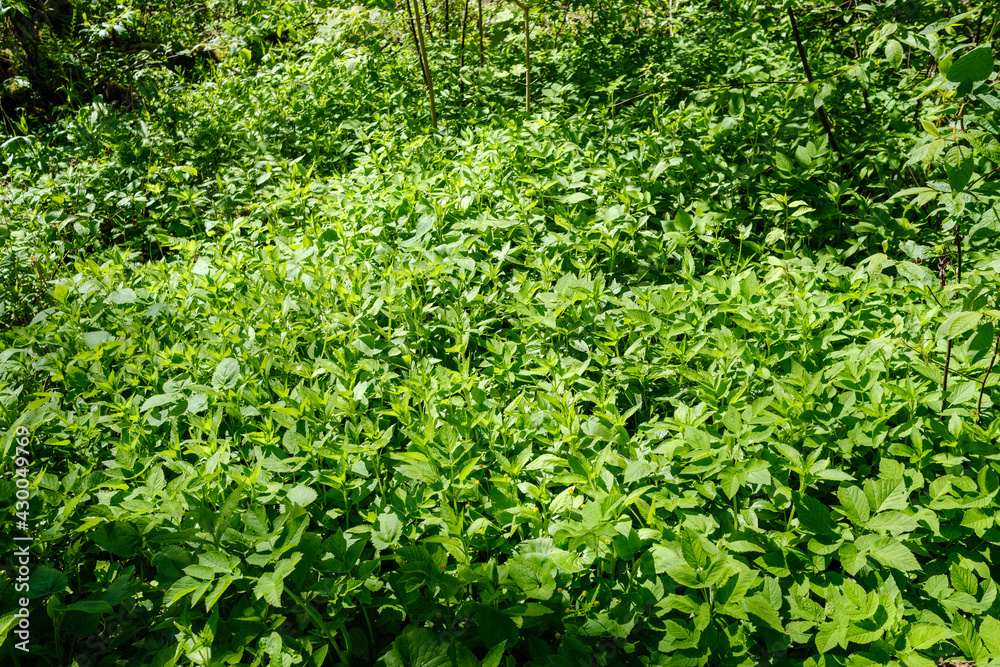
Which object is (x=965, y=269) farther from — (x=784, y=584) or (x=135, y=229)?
(x=135, y=229)

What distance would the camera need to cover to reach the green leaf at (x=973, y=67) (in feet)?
5.12

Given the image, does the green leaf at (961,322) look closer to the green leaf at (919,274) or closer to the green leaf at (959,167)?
the green leaf at (959,167)

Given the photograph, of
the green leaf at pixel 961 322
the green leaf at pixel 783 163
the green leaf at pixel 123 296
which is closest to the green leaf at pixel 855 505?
the green leaf at pixel 961 322

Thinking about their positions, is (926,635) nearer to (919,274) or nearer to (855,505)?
(855,505)

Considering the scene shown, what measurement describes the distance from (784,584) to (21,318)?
341 cm

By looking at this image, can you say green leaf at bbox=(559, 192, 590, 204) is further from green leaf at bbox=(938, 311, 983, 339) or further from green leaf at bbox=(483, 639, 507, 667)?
green leaf at bbox=(483, 639, 507, 667)

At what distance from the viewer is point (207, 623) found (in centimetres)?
140

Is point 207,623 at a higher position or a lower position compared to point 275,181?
lower

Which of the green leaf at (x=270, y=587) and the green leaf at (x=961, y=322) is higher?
the green leaf at (x=961, y=322)

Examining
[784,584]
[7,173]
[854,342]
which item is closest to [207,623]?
[784,584]

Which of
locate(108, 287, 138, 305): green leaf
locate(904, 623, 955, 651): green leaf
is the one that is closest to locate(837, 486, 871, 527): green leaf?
locate(904, 623, 955, 651): green leaf

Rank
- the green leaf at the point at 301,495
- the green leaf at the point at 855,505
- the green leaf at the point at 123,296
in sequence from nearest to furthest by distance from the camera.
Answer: the green leaf at the point at 855,505
the green leaf at the point at 301,495
the green leaf at the point at 123,296

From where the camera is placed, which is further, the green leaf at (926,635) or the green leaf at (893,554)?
the green leaf at (893,554)

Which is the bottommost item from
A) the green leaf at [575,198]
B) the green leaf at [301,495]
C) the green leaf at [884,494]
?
the green leaf at [884,494]
